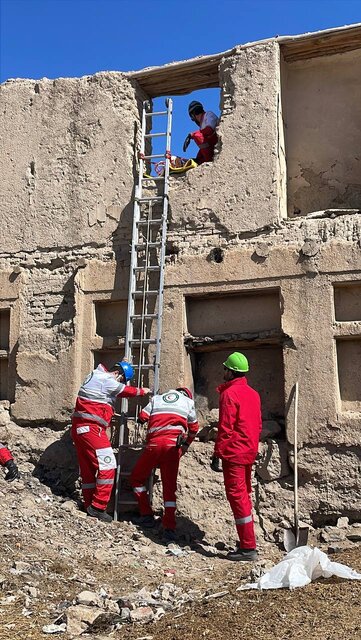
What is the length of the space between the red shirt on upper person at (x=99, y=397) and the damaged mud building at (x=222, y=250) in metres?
0.64

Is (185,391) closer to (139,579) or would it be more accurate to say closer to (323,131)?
(139,579)

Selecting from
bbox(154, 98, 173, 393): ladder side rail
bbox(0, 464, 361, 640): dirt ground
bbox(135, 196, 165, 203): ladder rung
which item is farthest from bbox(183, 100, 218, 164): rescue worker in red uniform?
bbox(0, 464, 361, 640): dirt ground

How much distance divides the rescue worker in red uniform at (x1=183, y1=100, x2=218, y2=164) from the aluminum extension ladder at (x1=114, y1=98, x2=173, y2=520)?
314 mm

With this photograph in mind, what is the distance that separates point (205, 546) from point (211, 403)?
1573 millimetres

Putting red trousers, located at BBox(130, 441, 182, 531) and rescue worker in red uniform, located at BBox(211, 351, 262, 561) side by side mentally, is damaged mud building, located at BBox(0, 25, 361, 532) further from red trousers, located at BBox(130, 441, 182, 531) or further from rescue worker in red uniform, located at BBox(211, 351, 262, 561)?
red trousers, located at BBox(130, 441, 182, 531)

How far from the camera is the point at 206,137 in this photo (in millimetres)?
8414

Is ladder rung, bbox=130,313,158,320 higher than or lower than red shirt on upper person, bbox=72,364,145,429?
higher

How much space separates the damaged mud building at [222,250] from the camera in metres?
7.04

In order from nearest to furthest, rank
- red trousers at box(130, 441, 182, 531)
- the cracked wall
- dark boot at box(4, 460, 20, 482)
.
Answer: red trousers at box(130, 441, 182, 531) → dark boot at box(4, 460, 20, 482) → the cracked wall

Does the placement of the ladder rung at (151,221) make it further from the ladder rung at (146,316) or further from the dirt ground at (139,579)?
the dirt ground at (139,579)

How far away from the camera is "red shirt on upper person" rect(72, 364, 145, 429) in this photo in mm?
7031

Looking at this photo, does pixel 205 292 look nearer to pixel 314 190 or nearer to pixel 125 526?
pixel 314 190

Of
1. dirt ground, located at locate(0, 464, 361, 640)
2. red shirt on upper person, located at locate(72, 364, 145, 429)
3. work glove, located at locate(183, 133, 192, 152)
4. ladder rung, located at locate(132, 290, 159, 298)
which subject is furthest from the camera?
work glove, located at locate(183, 133, 192, 152)

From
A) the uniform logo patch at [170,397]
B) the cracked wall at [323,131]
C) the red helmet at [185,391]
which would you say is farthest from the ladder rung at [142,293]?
the cracked wall at [323,131]
